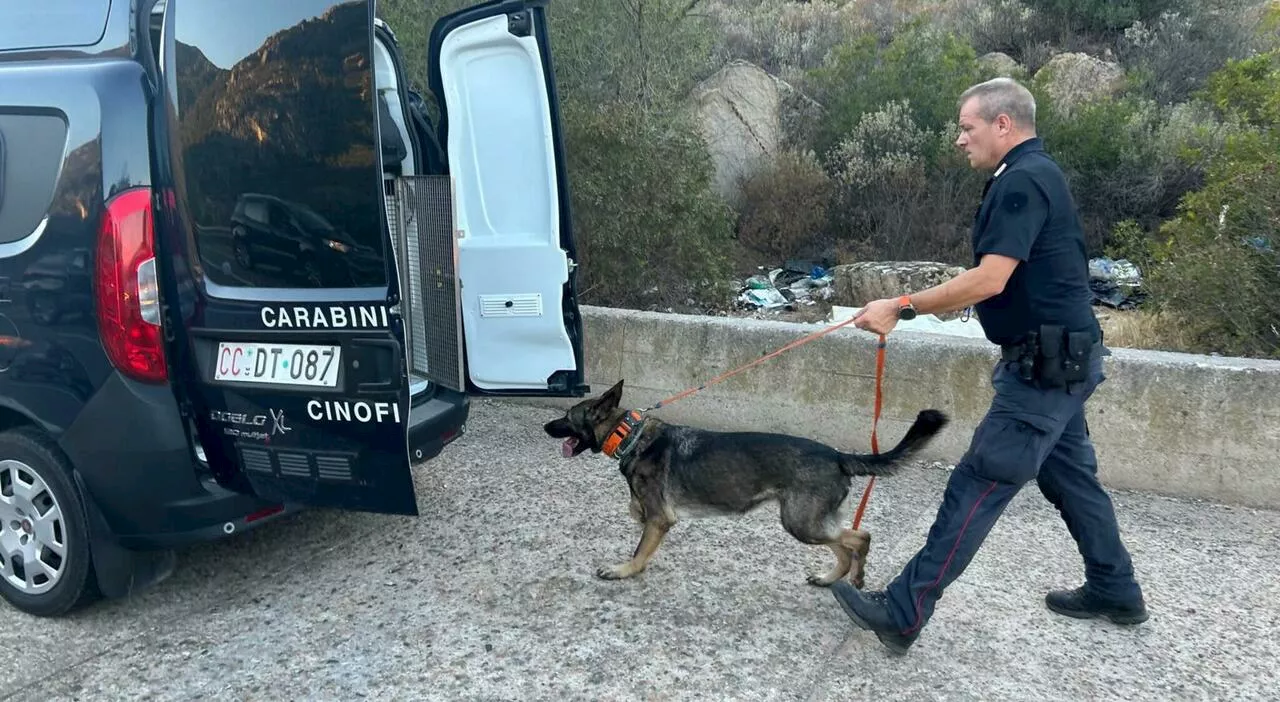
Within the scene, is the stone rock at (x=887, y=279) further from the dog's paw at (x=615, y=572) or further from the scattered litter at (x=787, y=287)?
the dog's paw at (x=615, y=572)

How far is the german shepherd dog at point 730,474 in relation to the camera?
3525mm

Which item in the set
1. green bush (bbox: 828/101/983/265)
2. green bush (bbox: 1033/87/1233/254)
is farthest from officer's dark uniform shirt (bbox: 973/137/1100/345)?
green bush (bbox: 1033/87/1233/254)

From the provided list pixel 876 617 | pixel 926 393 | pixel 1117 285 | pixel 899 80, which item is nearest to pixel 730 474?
pixel 876 617

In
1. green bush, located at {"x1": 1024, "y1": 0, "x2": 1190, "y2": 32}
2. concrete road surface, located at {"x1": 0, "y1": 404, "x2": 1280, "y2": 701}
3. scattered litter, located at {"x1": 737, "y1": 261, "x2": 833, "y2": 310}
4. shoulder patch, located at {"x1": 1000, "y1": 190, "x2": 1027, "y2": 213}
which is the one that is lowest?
concrete road surface, located at {"x1": 0, "y1": 404, "x2": 1280, "y2": 701}

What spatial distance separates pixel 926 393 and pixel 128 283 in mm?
3789

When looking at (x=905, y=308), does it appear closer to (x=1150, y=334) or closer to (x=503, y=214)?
(x=503, y=214)

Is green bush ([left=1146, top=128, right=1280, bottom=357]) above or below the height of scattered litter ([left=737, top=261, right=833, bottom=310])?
above

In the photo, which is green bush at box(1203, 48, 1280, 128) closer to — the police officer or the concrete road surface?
the concrete road surface

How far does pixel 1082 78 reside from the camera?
45.7 feet

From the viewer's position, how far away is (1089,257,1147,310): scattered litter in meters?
8.21

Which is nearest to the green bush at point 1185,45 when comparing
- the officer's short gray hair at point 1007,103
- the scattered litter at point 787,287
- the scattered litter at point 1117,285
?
the scattered litter at point 1117,285

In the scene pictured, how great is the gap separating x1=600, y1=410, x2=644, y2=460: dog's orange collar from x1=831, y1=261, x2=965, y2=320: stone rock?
16.5 feet

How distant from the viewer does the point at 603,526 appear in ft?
14.4

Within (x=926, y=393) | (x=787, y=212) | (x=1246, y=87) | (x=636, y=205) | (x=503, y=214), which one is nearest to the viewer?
(x=503, y=214)
